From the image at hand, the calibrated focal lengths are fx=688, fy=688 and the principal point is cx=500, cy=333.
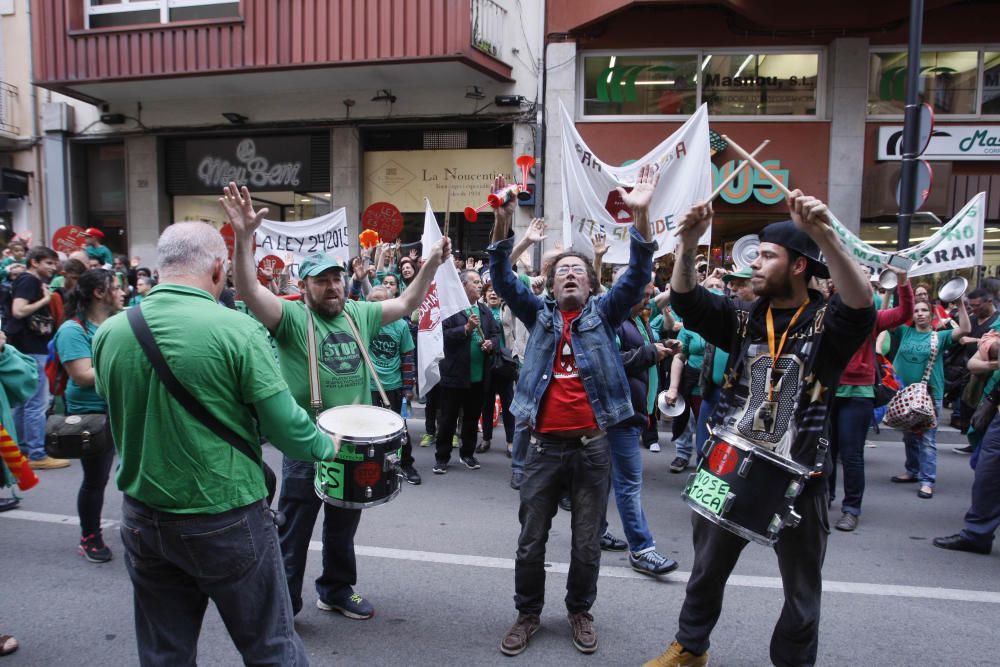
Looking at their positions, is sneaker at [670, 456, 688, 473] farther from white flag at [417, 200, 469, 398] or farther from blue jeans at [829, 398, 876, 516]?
white flag at [417, 200, 469, 398]

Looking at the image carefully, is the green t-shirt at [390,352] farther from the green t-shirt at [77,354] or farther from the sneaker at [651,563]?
the sneaker at [651,563]

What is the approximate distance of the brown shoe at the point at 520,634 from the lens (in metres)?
3.44

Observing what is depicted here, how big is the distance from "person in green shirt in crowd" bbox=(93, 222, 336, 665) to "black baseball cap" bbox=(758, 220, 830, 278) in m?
2.08

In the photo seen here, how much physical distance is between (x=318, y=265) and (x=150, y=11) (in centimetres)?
1414

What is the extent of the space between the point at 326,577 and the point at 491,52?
11380 mm

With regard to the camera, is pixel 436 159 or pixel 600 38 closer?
pixel 600 38

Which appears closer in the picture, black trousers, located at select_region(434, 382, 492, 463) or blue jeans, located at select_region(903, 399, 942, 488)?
blue jeans, located at select_region(903, 399, 942, 488)

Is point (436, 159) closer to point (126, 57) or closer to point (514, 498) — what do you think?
point (126, 57)

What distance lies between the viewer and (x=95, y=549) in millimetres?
4578

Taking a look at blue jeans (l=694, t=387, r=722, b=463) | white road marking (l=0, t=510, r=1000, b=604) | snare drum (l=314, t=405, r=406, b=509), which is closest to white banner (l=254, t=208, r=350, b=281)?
blue jeans (l=694, t=387, r=722, b=463)

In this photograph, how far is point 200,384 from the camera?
226 cm

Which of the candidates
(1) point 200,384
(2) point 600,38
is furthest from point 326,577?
(2) point 600,38

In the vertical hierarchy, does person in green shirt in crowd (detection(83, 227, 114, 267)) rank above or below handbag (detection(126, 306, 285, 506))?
above

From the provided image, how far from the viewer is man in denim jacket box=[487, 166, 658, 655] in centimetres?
353
